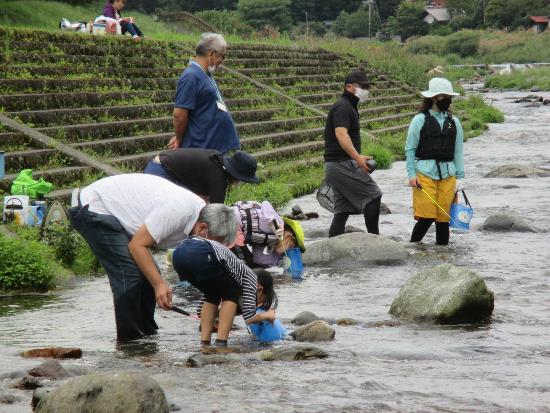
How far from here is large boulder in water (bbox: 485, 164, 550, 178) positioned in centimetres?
1916

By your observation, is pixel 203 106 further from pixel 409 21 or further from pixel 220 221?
pixel 409 21

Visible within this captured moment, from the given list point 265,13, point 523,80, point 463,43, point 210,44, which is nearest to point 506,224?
point 210,44

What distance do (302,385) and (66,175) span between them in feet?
26.4

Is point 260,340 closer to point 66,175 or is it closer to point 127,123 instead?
point 66,175

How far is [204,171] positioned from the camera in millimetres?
8102

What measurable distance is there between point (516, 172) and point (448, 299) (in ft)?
38.4

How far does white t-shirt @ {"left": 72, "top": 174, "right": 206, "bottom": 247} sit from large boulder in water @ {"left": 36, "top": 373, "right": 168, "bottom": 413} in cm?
131

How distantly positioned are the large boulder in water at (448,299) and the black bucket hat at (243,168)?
1551 millimetres

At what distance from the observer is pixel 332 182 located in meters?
11.3

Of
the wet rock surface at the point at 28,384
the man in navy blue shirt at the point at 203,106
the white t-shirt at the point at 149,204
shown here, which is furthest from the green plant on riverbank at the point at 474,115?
the wet rock surface at the point at 28,384

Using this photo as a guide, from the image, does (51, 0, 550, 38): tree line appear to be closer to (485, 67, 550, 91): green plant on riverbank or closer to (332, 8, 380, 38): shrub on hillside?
(332, 8, 380, 38): shrub on hillside

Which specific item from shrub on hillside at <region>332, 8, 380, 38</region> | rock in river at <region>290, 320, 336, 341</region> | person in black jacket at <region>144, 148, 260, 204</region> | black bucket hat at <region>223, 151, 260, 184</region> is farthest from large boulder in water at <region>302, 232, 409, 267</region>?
shrub on hillside at <region>332, 8, 380, 38</region>

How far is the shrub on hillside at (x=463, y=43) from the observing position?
9456cm

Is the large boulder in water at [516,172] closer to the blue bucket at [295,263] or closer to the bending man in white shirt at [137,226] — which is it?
the blue bucket at [295,263]
